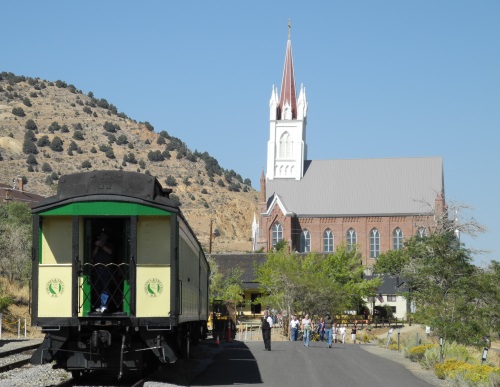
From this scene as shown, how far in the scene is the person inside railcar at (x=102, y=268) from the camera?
1844cm

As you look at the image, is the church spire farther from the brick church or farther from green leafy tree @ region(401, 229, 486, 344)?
green leafy tree @ region(401, 229, 486, 344)

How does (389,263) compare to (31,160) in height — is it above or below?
below

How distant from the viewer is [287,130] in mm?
120375

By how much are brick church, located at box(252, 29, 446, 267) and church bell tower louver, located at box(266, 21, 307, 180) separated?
13 centimetres

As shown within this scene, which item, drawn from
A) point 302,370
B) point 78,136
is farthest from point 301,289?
point 78,136

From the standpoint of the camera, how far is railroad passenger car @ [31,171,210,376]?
18.1 metres

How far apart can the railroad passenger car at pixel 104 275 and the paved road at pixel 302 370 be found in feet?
8.61

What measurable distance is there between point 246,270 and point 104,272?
75804 mm

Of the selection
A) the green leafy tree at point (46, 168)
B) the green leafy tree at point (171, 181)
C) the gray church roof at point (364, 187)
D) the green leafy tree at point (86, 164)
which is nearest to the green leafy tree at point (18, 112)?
the green leafy tree at point (86, 164)

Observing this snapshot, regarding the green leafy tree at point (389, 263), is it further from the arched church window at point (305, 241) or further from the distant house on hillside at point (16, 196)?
the distant house on hillside at point (16, 196)

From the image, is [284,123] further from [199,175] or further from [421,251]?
[421,251]

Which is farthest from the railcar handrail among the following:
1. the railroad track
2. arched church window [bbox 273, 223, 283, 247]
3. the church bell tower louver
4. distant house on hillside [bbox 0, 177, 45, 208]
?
the church bell tower louver

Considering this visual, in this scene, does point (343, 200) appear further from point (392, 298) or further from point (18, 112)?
point (18, 112)

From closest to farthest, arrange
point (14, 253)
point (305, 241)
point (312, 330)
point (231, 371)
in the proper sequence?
point (231, 371) → point (312, 330) → point (14, 253) → point (305, 241)
